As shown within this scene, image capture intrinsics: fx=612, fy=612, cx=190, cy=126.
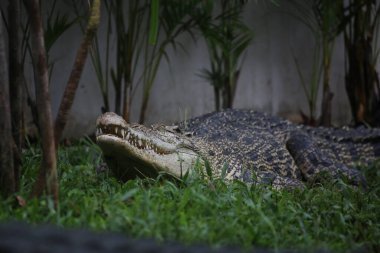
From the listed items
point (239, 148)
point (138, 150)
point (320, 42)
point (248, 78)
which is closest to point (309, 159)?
point (239, 148)

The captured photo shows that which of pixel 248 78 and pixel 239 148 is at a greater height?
pixel 248 78

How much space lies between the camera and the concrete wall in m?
7.82

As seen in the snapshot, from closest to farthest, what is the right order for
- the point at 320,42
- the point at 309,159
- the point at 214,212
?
1. the point at 214,212
2. the point at 309,159
3. the point at 320,42

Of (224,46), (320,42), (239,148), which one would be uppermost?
(320,42)

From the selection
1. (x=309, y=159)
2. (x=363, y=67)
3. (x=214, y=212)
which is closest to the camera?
(x=214, y=212)

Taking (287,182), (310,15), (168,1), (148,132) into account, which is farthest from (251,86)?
(148,132)

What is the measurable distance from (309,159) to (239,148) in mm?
868

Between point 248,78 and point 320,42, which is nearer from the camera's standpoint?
point 248,78

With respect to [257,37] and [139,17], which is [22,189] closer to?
[139,17]

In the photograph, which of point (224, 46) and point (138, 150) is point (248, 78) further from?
point (138, 150)

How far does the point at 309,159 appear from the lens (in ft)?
19.1

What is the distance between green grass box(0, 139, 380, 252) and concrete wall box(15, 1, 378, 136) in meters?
3.50

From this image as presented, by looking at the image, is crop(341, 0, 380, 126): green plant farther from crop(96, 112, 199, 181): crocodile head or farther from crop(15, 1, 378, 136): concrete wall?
crop(96, 112, 199, 181): crocodile head

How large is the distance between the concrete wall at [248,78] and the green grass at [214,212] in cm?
350
